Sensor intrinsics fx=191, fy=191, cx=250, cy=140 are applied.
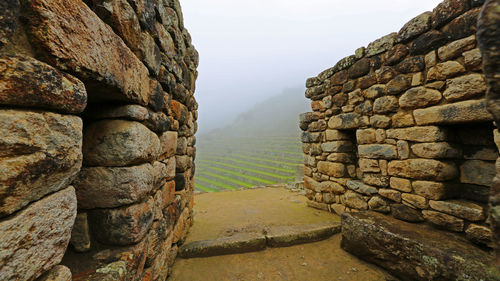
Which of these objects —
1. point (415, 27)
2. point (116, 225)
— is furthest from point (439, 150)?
point (116, 225)

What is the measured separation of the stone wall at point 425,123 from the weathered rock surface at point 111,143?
9.09 ft

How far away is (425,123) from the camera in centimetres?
233

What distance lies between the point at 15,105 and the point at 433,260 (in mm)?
3099

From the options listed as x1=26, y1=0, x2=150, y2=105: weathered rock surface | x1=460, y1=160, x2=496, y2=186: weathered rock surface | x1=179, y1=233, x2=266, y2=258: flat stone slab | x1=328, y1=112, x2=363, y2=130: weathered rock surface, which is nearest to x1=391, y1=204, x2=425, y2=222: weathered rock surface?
x1=460, y1=160, x2=496, y2=186: weathered rock surface

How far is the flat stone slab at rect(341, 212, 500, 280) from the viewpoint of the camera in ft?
5.61

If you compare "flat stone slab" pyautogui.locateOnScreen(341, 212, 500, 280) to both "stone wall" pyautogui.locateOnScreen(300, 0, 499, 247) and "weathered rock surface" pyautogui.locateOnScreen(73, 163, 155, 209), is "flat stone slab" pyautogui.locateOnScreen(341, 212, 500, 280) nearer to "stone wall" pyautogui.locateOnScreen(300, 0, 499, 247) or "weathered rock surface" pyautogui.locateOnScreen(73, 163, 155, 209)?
"stone wall" pyautogui.locateOnScreen(300, 0, 499, 247)

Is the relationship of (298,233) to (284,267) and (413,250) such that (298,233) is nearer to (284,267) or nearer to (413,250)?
(284,267)

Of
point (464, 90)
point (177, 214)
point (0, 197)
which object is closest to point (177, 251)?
point (177, 214)

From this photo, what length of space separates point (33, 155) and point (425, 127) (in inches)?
131

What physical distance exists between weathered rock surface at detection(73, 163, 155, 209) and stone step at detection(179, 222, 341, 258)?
184cm

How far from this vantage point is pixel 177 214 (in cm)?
250

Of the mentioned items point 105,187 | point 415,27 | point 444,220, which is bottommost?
point 444,220

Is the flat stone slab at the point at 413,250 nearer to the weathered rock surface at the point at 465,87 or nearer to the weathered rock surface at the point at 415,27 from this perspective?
the weathered rock surface at the point at 465,87

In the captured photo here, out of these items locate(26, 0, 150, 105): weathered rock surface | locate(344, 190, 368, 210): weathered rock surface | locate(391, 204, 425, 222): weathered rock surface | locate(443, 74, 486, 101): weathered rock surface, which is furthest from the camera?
locate(344, 190, 368, 210): weathered rock surface
